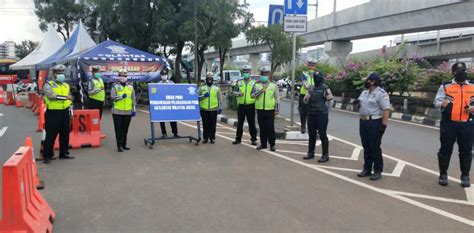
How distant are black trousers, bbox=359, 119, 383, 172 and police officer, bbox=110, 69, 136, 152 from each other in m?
5.02

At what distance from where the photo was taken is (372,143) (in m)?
6.75

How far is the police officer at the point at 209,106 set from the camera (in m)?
10.1

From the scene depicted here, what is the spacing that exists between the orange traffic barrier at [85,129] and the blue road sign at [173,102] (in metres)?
1.36

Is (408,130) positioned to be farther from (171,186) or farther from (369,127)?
(171,186)

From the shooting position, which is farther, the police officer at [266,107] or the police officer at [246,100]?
the police officer at [246,100]

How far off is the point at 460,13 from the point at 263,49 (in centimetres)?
3802

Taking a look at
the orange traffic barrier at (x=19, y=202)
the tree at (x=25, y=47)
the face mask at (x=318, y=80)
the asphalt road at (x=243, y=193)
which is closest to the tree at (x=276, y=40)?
the face mask at (x=318, y=80)

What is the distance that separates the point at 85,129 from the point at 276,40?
3734 cm

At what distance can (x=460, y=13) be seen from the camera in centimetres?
2434

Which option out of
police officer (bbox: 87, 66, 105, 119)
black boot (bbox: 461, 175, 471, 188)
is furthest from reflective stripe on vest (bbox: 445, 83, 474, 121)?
police officer (bbox: 87, 66, 105, 119)

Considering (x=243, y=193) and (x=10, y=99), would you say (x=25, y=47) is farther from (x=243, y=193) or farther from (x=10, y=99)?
(x=243, y=193)

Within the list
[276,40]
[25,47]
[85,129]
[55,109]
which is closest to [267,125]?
[85,129]

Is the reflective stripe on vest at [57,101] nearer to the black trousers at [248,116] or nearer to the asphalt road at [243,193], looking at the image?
the asphalt road at [243,193]

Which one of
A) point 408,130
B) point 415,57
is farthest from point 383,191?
point 415,57
